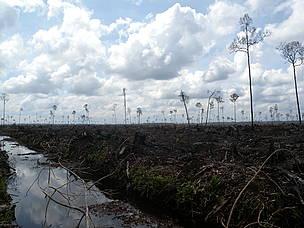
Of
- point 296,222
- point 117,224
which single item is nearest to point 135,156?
point 117,224

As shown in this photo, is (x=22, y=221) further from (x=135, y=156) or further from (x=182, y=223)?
(x=135, y=156)

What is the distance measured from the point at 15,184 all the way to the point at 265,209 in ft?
55.6

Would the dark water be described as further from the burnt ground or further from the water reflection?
the burnt ground

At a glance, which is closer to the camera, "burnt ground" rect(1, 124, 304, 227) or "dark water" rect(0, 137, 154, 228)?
"burnt ground" rect(1, 124, 304, 227)

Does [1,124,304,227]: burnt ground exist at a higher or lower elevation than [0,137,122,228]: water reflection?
higher

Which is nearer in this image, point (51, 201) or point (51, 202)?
point (51, 202)

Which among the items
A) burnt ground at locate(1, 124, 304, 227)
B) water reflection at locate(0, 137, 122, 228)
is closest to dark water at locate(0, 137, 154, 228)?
water reflection at locate(0, 137, 122, 228)

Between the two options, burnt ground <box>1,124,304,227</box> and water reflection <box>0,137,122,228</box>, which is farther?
water reflection <box>0,137,122,228</box>

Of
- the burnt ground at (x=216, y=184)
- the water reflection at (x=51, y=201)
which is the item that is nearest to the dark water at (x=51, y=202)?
the water reflection at (x=51, y=201)

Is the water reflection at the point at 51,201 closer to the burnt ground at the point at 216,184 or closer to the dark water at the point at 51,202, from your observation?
the dark water at the point at 51,202

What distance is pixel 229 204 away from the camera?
14500 millimetres

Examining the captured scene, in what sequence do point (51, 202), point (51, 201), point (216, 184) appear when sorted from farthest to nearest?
point (51, 201), point (51, 202), point (216, 184)

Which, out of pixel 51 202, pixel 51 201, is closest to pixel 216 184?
pixel 51 202

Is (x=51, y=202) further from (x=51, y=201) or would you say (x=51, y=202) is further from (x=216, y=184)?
(x=216, y=184)
